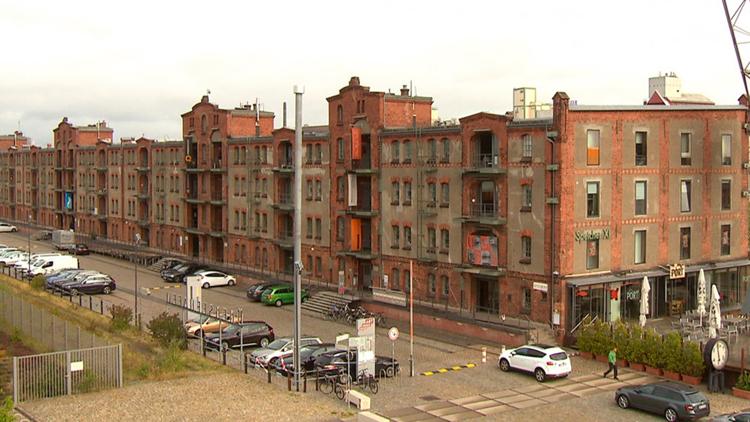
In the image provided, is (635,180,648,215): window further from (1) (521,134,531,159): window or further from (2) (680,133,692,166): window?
(1) (521,134,531,159): window

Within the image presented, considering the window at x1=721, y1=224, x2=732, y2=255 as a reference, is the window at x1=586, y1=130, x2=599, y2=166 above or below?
above

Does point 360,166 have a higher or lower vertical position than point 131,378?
higher

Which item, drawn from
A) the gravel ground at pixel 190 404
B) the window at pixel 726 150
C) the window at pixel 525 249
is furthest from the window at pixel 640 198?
the gravel ground at pixel 190 404

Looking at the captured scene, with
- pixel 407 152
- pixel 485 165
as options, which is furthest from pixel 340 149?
pixel 485 165

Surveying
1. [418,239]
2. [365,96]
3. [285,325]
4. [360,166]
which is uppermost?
[365,96]

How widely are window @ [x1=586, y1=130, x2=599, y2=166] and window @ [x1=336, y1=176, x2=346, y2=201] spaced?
69.4 ft

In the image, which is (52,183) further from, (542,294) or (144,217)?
(542,294)

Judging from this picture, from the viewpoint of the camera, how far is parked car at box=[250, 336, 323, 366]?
4125 cm

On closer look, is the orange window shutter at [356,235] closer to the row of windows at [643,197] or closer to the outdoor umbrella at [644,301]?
the row of windows at [643,197]

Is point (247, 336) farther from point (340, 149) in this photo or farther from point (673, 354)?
point (673, 354)

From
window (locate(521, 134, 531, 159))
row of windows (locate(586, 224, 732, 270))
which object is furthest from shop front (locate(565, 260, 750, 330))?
window (locate(521, 134, 531, 159))

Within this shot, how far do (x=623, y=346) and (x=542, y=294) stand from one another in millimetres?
6676

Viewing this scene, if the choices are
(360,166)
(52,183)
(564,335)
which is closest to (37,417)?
(564,335)

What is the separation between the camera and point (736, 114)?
2174 inches
